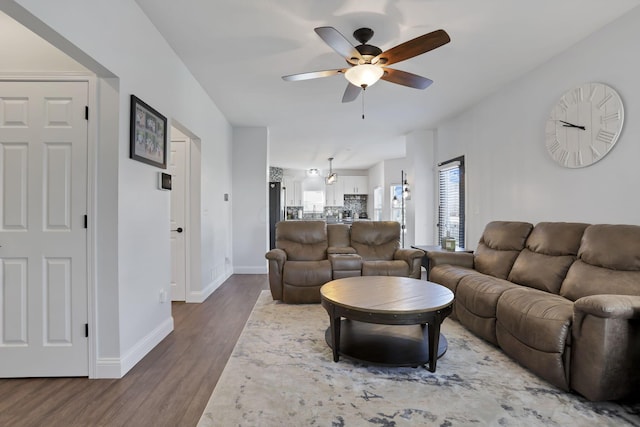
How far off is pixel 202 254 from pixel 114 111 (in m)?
2.24

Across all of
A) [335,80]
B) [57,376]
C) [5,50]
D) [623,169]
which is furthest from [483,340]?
[5,50]

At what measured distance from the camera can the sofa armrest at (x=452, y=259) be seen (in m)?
3.54

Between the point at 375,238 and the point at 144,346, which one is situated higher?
the point at 375,238

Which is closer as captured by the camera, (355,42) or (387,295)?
(387,295)

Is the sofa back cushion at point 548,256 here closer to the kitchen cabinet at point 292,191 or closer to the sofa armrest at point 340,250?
the sofa armrest at point 340,250

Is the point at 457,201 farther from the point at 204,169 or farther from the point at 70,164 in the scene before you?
the point at 70,164

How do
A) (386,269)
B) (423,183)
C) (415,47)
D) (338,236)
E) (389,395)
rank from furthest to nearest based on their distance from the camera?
(423,183) → (338,236) → (386,269) → (415,47) → (389,395)

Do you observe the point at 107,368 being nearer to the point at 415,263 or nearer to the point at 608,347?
the point at 608,347

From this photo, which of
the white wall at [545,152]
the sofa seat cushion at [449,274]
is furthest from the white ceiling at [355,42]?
the sofa seat cushion at [449,274]

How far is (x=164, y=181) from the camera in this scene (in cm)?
277

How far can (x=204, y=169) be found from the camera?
13.2 ft

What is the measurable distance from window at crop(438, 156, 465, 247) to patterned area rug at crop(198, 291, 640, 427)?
275 centimetres

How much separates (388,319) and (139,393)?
1675 mm

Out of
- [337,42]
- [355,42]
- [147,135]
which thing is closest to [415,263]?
[355,42]
